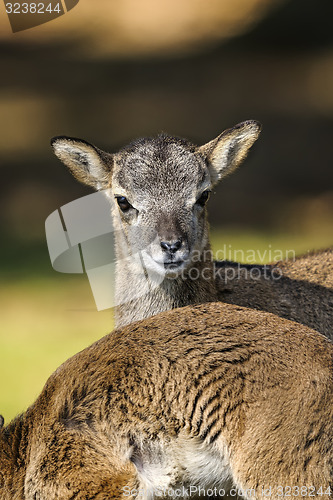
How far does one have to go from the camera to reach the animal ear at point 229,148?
22.4 ft

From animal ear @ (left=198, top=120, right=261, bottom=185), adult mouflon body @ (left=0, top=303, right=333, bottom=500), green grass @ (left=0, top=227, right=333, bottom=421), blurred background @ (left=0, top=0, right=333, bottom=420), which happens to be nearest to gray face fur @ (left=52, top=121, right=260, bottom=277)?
animal ear @ (left=198, top=120, right=261, bottom=185)

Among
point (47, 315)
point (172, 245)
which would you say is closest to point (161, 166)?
point (172, 245)

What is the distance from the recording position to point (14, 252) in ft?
41.3

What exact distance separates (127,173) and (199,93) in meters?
11.2

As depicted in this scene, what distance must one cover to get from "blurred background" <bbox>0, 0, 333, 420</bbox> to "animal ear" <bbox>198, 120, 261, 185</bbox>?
385 centimetres

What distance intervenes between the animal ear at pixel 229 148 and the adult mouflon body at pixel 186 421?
2416 millimetres

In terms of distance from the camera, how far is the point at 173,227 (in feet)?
19.8

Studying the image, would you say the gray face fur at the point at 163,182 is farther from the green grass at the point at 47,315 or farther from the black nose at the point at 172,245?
the green grass at the point at 47,315

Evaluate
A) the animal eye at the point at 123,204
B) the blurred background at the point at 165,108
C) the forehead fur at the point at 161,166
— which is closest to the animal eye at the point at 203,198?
the forehead fur at the point at 161,166

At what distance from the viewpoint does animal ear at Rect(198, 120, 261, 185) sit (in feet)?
22.4

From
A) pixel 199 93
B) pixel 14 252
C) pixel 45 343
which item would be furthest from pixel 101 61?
pixel 45 343

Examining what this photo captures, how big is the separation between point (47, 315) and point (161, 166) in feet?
15.5

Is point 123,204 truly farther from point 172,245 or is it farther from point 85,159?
point 172,245

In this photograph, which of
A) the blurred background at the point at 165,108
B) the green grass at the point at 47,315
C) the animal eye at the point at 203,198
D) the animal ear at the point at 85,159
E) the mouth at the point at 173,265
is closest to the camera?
the mouth at the point at 173,265
